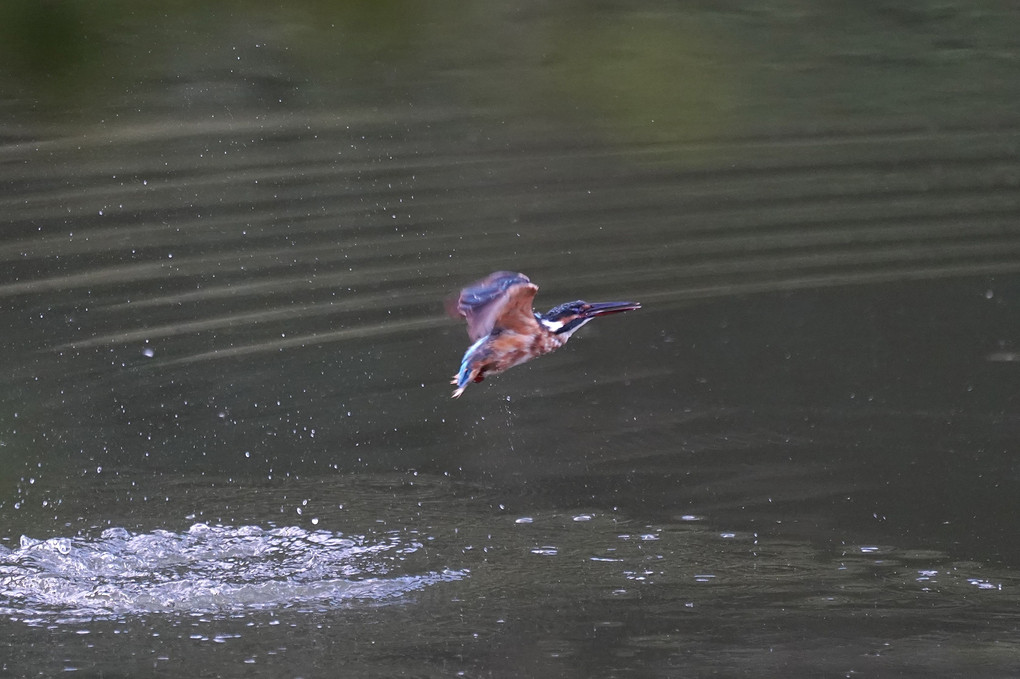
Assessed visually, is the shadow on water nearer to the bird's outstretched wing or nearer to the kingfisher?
the kingfisher

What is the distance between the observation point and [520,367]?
461 cm

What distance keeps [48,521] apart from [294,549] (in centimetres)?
66

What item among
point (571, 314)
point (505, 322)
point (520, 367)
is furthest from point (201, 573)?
point (520, 367)

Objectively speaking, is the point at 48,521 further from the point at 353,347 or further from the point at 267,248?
the point at 267,248

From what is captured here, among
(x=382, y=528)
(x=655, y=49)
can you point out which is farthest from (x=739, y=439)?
(x=655, y=49)

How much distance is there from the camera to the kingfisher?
9.86 feet

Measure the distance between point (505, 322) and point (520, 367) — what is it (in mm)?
1449

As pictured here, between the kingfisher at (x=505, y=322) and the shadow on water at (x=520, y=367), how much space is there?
0.51 m

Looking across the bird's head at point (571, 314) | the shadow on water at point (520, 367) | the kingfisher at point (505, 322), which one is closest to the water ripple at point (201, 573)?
the shadow on water at point (520, 367)

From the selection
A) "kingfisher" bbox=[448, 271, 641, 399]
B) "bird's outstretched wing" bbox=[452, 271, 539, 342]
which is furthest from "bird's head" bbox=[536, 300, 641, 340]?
"bird's outstretched wing" bbox=[452, 271, 539, 342]

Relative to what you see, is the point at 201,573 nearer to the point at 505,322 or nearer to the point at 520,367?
the point at 505,322

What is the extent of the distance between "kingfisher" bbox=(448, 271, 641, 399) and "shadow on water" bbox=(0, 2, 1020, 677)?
51 centimetres

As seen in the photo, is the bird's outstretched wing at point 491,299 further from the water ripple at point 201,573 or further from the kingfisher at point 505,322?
the water ripple at point 201,573

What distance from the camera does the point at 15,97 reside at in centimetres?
612
